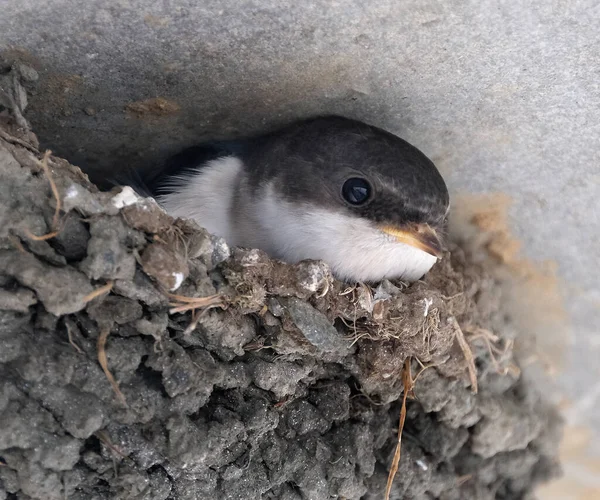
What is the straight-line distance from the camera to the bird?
9.02 feet

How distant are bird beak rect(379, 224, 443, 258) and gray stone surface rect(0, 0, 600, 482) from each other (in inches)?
19.4

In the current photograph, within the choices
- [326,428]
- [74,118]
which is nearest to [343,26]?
[74,118]

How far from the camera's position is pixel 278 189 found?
292 cm

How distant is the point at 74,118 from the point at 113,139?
23cm

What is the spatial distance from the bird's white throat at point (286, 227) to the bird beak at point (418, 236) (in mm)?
27

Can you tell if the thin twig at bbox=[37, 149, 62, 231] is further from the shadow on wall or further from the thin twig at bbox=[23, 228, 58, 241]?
the shadow on wall

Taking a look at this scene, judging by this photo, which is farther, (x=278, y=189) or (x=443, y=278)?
(x=443, y=278)

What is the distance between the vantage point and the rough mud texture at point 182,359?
216 centimetres

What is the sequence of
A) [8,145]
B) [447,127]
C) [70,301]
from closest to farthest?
[70,301] → [8,145] → [447,127]

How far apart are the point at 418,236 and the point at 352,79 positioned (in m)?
0.61

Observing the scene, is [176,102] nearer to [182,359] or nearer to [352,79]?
[352,79]

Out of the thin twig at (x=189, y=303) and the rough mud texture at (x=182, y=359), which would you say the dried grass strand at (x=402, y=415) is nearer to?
the rough mud texture at (x=182, y=359)

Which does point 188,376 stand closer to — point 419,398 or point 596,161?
point 419,398

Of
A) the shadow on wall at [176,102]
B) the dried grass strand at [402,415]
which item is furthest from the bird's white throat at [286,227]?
the dried grass strand at [402,415]
